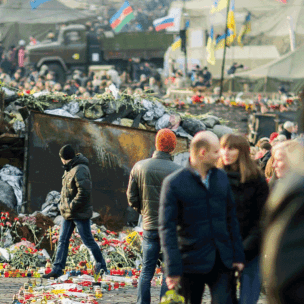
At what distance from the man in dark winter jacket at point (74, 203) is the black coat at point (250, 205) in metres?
3.11

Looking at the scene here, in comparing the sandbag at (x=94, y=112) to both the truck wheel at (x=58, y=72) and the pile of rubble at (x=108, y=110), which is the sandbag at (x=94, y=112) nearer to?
the pile of rubble at (x=108, y=110)

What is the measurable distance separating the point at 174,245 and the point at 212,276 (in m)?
0.36

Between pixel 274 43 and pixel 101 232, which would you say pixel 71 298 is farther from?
pixel 274 43

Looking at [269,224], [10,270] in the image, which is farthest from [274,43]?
[269,224]

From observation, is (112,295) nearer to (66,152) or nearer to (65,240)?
(65,240)

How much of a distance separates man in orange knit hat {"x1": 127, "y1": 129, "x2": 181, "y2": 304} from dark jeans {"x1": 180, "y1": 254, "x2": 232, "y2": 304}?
5.58ft

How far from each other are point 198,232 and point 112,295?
11.1 feet

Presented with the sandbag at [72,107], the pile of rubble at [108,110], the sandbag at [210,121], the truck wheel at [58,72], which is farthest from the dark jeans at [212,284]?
the truck wheel at [58,72]

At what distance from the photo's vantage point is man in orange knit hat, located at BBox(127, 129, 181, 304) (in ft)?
20.3

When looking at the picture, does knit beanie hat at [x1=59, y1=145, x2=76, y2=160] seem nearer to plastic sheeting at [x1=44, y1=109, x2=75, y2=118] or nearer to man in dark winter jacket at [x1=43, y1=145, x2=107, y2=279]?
man in dark winter jacket at [x1=43, y1=145, x2=107, y2=279]

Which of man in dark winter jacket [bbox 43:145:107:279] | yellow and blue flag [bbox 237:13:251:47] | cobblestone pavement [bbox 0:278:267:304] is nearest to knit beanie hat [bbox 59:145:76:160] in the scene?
man in dark winter jacket [bbox 43:145:107:279]

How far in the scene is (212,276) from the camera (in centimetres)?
445

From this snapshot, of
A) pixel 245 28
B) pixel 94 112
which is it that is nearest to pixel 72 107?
pixel 94 112

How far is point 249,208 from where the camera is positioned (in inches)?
197
